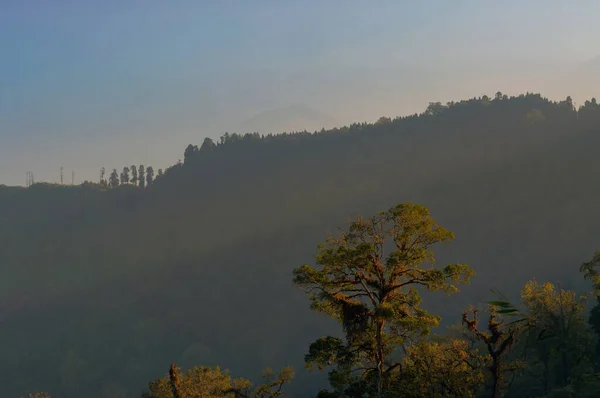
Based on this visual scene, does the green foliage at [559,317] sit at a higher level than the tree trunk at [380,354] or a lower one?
lower

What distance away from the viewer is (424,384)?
22000 millimetres

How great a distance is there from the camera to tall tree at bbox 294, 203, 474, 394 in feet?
74.1

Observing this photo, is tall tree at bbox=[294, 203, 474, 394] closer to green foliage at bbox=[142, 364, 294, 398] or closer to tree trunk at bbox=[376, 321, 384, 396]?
tree trunk at bbox=[376, 321, 384, 396]

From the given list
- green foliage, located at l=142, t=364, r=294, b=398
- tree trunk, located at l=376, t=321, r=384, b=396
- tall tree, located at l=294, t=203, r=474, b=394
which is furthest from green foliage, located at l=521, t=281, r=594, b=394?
tree trunk, located at l=376, t=321, r=384, b=396

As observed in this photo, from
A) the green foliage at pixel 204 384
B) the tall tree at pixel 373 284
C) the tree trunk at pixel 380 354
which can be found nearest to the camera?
the tree trunk at pixel 380 354

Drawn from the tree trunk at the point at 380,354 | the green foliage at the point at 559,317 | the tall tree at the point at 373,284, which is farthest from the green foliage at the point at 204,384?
the green foliage at the point at 559,317

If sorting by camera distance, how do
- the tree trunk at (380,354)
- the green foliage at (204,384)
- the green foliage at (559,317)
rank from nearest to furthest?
1. the tree trunk at (380,354)
2. the green foliage at (204,384)
3. the green foliage at (559,317)

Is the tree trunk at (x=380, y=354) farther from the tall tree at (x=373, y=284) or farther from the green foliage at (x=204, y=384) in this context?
the green foliage at (x=204, y=384)

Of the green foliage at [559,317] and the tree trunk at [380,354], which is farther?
the green foliage at [559,317]

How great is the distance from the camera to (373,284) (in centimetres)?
2334

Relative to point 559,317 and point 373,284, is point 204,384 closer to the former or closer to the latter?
point 373,284

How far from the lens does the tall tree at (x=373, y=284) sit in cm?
2258

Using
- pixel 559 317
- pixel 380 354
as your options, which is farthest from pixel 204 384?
pixel 559 317

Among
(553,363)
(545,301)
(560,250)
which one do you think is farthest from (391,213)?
(560,250)
